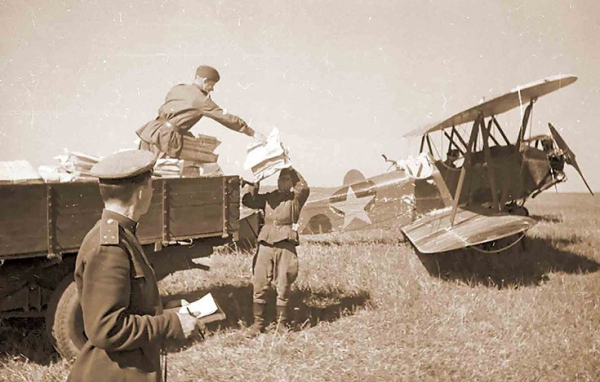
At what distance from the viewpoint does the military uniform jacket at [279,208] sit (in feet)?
17.1

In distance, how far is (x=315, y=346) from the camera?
4781mm

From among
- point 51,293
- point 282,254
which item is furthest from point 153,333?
point 282,254

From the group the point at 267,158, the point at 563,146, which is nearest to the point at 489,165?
the point at 563,146

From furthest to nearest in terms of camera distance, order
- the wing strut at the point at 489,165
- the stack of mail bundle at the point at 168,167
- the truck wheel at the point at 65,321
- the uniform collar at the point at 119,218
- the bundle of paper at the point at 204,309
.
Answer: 1. the wing strut at the point at 489,165
2. the stack of mail bundle at the point at 168,167
3. the truck wheel at the point at 65,321
4. the bundle of paper at the point at 204,309
5. the uniform collar at the point at 119,218

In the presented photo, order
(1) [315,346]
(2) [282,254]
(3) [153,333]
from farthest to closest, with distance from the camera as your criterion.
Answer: (2) [282,254]
(1) [315,346]
(3) [153,333]

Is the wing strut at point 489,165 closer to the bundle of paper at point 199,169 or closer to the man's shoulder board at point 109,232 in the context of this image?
the bundle of paper at point 199,169

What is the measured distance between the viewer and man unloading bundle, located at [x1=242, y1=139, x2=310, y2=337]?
5.20 metres

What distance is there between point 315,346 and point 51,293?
2.46m

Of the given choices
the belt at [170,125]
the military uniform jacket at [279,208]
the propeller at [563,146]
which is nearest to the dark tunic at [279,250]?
the military uniform jacket at [279,208]

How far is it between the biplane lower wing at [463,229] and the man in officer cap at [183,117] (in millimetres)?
3726

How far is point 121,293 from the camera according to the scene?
5.87ft

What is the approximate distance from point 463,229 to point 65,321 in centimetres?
601

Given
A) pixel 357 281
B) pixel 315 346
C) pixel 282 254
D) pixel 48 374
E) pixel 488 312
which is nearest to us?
pixel 48 374

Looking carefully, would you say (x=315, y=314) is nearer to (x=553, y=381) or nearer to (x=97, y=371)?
(x=553, y=381)
